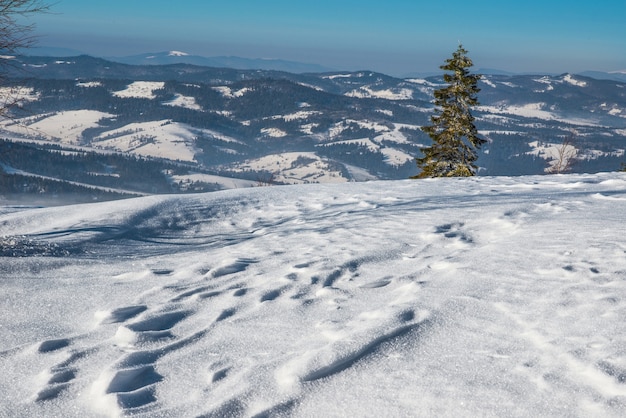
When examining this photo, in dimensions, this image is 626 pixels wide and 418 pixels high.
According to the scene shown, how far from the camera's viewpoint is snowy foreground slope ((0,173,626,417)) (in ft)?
Answer: 12.8

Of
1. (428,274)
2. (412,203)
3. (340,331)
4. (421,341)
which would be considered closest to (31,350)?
(340,331)

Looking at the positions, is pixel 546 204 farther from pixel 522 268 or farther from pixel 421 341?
pixel 421 341

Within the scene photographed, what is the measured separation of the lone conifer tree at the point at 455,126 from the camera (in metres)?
31.4

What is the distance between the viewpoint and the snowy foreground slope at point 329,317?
12.8 ft

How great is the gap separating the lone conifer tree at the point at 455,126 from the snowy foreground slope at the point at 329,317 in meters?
21.5

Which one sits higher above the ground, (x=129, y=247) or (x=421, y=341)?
(x=421, y=341)

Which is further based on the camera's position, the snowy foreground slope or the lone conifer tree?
the lone conifer tree

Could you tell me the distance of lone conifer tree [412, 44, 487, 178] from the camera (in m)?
31.4

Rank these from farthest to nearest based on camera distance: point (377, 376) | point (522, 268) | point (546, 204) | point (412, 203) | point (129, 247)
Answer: point (412, 203)
point (546, 204)
point (129, 247)
point (522, 268)
point (377, 376)

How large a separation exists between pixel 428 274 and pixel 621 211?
17.2 feet

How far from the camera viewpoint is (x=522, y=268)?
6.72 m

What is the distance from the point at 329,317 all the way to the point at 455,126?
92.0 ft

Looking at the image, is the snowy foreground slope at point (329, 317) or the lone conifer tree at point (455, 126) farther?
the lone conifer tree at point (455, 126)

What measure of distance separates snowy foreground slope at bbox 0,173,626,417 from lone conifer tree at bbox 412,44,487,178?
21.5 metres
